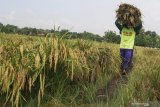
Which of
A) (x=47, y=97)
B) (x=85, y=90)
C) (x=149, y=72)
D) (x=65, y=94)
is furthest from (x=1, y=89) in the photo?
(x=149, y=72)

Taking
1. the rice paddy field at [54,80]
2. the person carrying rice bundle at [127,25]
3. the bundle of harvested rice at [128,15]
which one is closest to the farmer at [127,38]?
the person carrying rice bundle at [127,25]

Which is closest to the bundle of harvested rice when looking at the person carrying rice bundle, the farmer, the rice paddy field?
the person carrying rice bundle

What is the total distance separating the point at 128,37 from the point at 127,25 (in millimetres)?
368

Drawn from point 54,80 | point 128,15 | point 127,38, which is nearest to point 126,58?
point 127,38

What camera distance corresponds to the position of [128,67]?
43.9 ft

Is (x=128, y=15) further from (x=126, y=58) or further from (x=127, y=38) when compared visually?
(x=126, y=58)

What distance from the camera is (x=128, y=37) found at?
Answer: 45.4 feet

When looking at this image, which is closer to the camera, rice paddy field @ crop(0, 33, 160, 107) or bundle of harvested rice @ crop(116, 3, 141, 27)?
rice paddy field @ crop(0, 33, 160, 107)

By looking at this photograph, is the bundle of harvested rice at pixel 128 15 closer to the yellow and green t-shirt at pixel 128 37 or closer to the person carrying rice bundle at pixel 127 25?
the person carrying rice bundle at pixel 127 25

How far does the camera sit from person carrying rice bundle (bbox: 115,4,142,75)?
A: 13.7 m

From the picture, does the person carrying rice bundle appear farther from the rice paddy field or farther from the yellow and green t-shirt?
the rice paddy field

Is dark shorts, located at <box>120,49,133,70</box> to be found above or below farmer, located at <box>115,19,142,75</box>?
below

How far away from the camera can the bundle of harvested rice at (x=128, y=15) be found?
44.7 ft

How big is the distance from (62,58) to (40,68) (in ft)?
1.93
